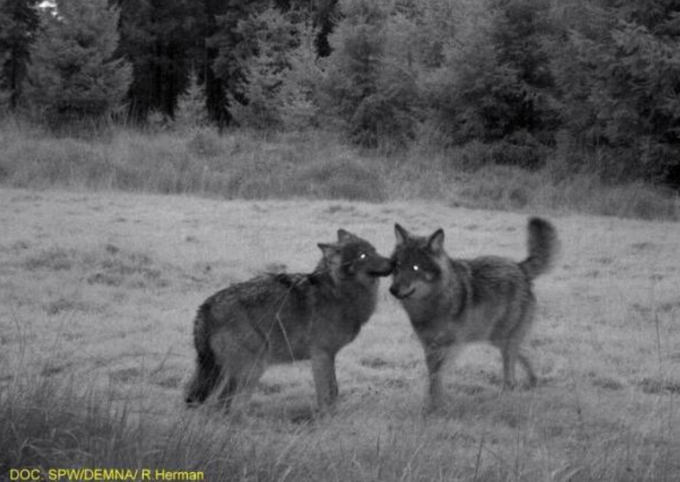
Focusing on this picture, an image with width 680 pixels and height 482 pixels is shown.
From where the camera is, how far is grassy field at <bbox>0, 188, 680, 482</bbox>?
11.8ft

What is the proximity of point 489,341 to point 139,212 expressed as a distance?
8310mm

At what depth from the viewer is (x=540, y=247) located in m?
6.84

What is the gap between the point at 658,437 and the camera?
476cm

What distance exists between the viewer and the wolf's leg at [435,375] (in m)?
5.59

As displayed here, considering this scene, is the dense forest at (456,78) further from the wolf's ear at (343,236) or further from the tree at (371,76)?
the wolf's ear at (343,236)

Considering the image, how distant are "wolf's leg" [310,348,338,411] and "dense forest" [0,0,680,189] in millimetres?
12706

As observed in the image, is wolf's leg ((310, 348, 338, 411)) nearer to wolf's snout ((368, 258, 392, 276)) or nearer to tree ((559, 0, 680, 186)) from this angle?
wolf's snout ((368, 258, 392, 276))

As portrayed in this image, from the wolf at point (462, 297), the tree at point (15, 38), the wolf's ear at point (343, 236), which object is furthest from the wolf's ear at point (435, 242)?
the tree at point (15, 38)

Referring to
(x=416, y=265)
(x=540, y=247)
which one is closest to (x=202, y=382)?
(x=416, y=265)

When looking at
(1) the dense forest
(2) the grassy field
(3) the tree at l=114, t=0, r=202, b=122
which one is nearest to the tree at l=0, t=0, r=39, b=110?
(1) the dense forest

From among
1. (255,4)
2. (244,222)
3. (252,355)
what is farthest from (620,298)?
(255,4)

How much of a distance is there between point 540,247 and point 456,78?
13945 millimetres

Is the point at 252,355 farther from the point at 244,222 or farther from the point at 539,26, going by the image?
the point at 539,26

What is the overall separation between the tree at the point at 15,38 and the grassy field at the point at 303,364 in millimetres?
25096
